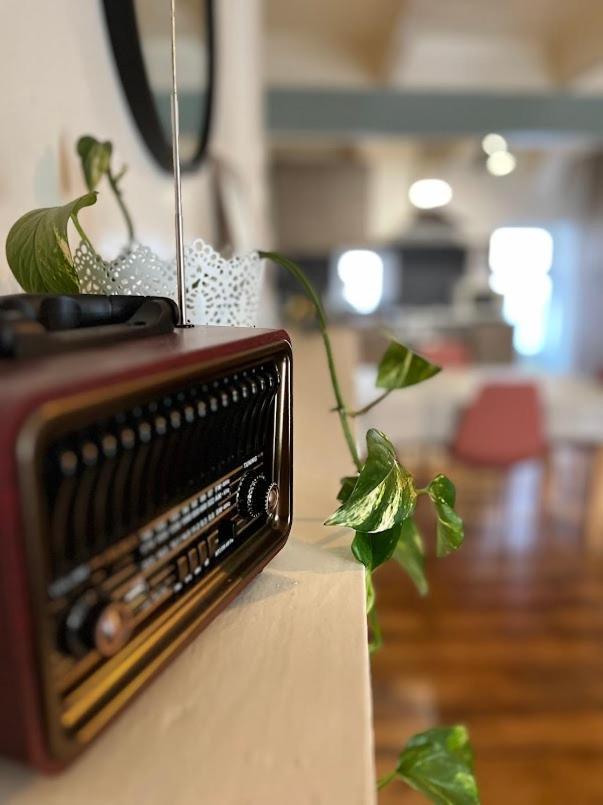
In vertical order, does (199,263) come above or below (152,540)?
above

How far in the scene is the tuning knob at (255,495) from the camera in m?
0.49

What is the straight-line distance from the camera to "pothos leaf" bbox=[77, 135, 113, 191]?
2.29ft

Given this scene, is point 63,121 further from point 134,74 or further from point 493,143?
point 493,143

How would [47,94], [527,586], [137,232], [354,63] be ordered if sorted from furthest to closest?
[354,63] < [527,586] < [137,232] < [47,94]

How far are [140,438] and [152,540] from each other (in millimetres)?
64

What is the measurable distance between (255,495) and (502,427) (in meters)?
2.38

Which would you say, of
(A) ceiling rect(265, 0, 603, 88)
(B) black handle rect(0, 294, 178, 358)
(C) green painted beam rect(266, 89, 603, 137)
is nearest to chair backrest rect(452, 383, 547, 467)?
(A) ceiling rect(265, 0, 603, 88)

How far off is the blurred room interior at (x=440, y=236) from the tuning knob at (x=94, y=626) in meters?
0.31

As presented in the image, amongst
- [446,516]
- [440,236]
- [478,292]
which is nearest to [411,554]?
[446,516]

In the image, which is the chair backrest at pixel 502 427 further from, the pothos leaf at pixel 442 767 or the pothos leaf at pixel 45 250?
the pothos leaf at pixel 45 250

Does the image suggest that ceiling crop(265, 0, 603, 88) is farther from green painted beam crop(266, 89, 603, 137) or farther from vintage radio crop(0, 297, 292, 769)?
vintage radio crop(0, 297, 292, 769)

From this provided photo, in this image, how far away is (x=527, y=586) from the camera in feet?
8.09

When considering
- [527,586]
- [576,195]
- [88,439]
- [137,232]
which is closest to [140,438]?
[88,439]

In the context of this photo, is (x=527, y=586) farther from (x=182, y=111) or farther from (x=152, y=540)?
(x=152, y=540)
